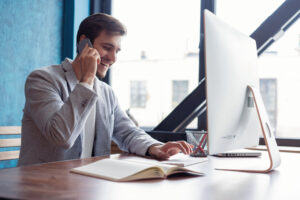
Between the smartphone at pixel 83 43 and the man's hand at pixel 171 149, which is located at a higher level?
the smartphone at pixel 83 43

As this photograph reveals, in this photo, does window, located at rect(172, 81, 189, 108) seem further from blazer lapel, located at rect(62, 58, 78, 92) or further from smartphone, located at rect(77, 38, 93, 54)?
blazer lapel, located at rect(62, 58, 78, 92)

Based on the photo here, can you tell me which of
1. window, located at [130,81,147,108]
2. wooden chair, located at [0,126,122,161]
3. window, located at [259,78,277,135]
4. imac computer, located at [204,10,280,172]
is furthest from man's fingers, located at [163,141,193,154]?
window, located at [130,81,147,108]

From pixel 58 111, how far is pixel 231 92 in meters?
0.66

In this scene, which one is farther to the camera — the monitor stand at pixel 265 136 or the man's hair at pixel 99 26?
the man's hair at pixel 99 26

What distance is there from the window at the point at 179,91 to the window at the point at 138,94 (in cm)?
24

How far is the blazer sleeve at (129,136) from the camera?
1.49 m

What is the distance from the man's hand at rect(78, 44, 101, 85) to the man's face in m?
0.13

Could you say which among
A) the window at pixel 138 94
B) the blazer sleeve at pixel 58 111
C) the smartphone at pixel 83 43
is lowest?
the blazer sleeve at pixel 58 111

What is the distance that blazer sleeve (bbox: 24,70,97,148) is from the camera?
4.15 feet

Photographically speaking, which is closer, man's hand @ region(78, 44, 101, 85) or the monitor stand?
the monitor stand

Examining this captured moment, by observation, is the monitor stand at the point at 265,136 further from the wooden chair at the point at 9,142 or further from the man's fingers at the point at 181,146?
the wooden chair at the point at 9,142

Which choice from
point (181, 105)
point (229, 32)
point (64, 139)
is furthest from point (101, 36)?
point (181, 105)

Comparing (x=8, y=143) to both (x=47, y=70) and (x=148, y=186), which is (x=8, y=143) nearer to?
(x=47, y=70)

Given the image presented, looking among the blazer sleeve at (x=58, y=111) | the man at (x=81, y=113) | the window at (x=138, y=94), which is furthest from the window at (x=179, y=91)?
the blazer sleeve at (x=58, y=111)
